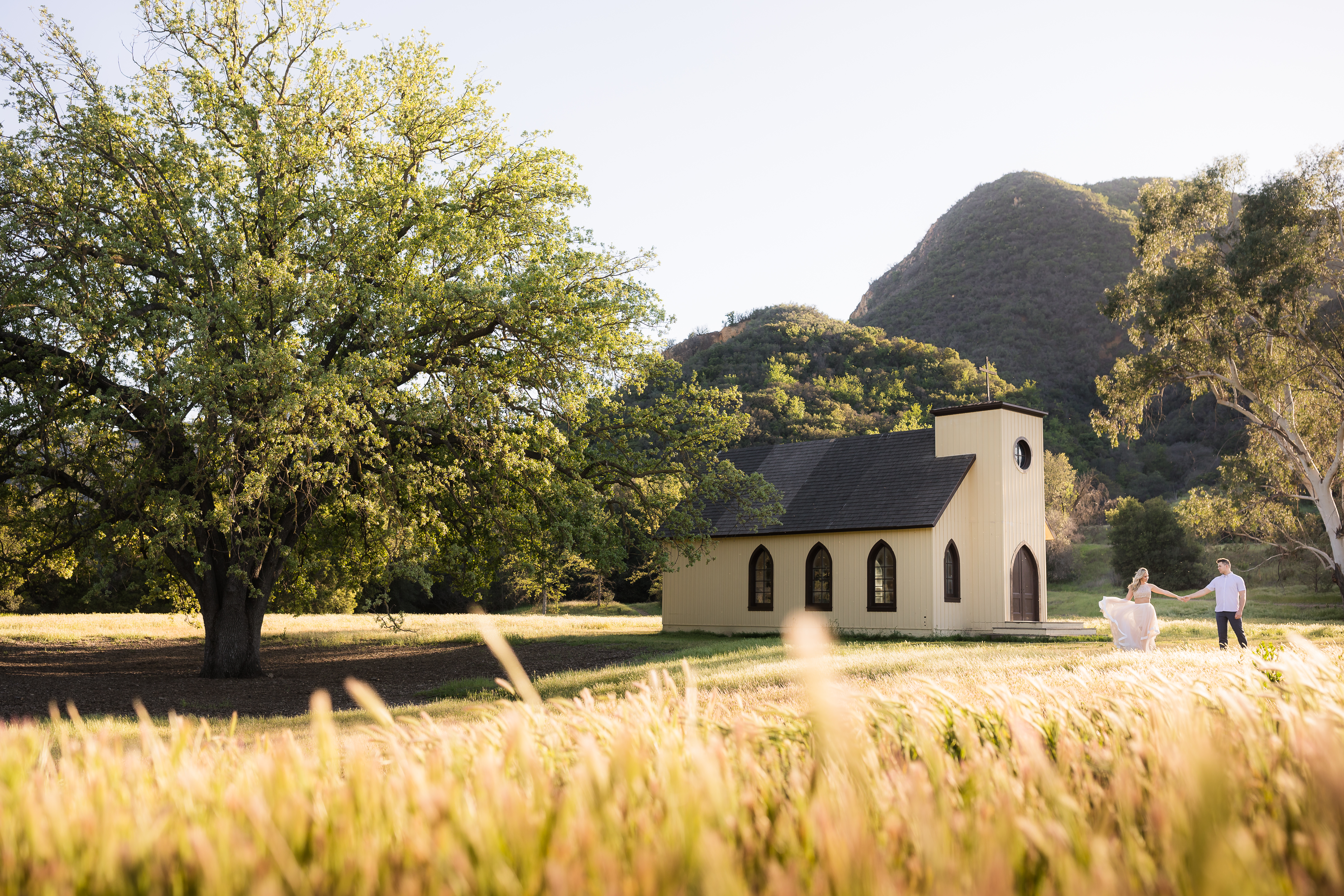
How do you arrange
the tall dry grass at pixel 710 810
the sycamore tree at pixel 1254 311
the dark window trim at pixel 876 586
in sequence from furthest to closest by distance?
the sycamore tree at pixel 1254 311 → the dark window trim at pixel 876 586 → the tall dry grass at pixel 710 810

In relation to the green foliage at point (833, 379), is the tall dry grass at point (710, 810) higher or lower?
lower

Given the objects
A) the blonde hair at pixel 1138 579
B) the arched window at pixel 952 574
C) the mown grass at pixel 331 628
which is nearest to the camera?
the blonde hair at pixel 1138 579

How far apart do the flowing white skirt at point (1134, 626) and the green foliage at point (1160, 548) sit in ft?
125

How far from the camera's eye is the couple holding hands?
1869 centimetres

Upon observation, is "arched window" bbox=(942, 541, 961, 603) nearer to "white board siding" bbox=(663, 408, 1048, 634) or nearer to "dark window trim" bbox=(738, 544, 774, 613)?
"white board siding" bbox=(663, 408, 1048, 634)

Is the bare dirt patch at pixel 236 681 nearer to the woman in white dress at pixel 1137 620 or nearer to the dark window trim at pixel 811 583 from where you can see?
the dark window trim at pixel 811 583

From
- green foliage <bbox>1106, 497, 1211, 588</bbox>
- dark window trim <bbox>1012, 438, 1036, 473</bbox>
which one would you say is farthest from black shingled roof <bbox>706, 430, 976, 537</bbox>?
green foliage <bbox>1106, 497, 1211, 588</bbox>

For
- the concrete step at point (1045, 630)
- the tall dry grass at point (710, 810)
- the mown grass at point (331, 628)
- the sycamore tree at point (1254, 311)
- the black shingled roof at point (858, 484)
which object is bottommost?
the mown grass at point (331, 628)

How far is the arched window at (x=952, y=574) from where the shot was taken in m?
30.0

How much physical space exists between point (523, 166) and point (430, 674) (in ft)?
38.5

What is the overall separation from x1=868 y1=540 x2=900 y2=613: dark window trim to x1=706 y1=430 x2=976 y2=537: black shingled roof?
81cm

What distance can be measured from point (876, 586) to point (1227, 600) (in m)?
12.9

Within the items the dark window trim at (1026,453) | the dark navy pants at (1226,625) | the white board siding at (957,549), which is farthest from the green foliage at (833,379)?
the dark navy pants at (1226,625)

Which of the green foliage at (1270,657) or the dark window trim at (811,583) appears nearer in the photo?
the green foliage at (1270,657)
